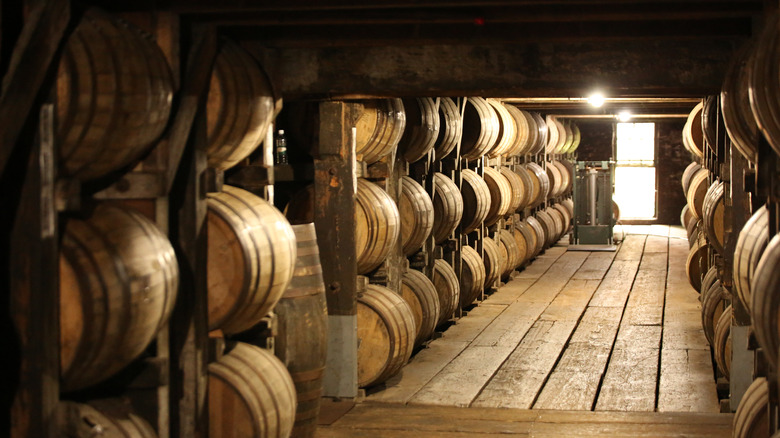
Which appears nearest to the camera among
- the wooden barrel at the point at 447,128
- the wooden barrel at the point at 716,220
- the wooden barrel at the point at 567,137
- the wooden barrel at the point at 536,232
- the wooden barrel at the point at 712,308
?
the wooden barrel at the point at 716,220

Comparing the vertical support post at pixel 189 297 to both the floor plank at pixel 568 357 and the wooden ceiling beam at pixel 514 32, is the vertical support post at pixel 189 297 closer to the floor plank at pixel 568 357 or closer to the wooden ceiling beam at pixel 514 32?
the wooden ceiling beam at pixel 514 32

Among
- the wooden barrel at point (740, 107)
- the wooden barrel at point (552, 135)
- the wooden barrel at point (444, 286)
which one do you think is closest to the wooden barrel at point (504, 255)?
the wooden barrel at point (444, 286)

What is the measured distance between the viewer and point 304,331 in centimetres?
564

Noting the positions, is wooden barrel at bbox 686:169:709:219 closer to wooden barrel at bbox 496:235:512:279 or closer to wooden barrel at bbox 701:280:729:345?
wooden barrel at bbox 701:280:729:345

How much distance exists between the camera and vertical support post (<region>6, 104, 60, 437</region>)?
3.30m

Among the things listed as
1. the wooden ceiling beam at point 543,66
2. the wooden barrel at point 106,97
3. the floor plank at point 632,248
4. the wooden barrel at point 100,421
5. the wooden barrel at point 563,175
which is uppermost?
the wooden ceiling beam at point 543,66

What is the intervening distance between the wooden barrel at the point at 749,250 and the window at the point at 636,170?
21881mm

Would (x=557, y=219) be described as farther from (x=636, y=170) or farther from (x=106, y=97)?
(x=106, y=97)

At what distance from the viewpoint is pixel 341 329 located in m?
6.88

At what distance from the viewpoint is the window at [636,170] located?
84.2 ft

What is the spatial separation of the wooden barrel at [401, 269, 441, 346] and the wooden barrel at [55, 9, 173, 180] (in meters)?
4.49

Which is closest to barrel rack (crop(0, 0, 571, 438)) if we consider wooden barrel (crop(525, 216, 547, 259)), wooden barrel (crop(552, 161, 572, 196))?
wooden barrel (crop(525, 216, 547, 259))

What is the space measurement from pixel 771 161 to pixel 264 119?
7.99 feet

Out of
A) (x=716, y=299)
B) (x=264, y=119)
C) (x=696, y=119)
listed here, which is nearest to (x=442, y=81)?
(x=264, y=119)
